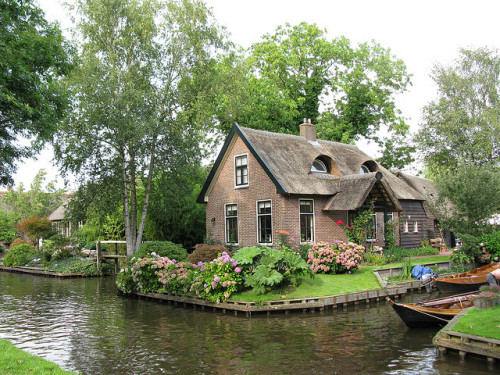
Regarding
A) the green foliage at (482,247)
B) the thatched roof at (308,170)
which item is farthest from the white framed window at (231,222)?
the green foliage at (482,247)

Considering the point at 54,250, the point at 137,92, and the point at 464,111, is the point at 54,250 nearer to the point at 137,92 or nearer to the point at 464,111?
the point at 137,92

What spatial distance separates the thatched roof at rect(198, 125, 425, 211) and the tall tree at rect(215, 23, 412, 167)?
909cm

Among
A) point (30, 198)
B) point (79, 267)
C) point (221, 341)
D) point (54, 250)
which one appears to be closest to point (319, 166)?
point (221, 341)

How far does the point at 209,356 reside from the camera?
9.27 meters

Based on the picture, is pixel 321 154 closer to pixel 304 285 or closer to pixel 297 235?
pixel 297 235

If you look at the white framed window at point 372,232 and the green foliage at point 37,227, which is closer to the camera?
the white framed window at point 372,232

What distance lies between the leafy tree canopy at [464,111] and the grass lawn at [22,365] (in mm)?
35633

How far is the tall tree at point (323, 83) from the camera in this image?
3362 centimetres

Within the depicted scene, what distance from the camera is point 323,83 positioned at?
120 ft

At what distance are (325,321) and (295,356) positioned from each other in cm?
361

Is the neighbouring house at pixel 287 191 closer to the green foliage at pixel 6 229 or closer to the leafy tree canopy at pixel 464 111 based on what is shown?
the leafy tree canopy at pixel 464 111

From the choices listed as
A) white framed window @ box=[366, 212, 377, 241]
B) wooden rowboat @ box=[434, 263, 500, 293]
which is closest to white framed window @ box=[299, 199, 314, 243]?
white framed window @ box=[366, 212, 377, 241]

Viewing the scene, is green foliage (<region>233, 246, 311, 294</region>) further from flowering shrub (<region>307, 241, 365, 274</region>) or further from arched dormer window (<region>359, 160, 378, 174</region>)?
arched dormer window (<region>359, 160, 378, 174</region>)

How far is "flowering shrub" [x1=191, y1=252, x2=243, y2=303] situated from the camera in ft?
46.6
